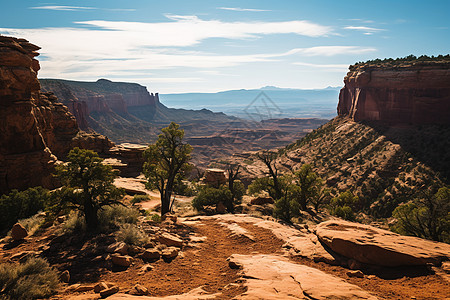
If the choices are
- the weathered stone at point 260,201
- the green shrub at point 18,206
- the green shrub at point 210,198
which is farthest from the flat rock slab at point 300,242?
the weathered stone at point 260,201

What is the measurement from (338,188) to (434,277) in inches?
1862

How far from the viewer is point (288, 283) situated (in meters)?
9.92

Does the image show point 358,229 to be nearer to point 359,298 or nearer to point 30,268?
point 359,298

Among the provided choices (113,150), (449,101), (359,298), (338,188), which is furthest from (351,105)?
(359,298)

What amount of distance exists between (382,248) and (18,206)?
23807 millimetres

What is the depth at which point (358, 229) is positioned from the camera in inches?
591

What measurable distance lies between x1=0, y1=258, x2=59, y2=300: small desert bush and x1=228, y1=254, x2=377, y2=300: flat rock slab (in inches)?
281

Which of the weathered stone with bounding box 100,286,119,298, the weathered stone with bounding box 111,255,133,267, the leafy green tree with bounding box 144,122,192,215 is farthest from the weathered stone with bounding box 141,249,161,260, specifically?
the leafy green tree with bounding box 144,122,192,215

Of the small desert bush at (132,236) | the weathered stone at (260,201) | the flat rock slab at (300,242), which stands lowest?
the weathered stone at (260,201)

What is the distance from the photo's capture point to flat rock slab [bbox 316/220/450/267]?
37.9 feet

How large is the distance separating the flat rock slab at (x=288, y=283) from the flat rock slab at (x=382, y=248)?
2725 millimetres

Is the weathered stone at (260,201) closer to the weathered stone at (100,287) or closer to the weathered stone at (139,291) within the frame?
the weathered stone at (139,291)

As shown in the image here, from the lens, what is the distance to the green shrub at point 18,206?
18047 mm

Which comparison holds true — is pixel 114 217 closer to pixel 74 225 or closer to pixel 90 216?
pixel 90 216
